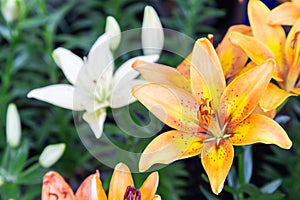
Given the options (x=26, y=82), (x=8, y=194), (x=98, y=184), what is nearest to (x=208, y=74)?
(x=98, y=184)

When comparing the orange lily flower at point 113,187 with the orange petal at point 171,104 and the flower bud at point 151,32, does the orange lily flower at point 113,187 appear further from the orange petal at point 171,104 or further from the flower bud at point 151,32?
the flower bud at point 151,32

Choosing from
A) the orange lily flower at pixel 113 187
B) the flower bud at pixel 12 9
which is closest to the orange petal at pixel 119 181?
the orange lily flower at pixel 113 187

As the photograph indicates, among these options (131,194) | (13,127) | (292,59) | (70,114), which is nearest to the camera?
(131,194)

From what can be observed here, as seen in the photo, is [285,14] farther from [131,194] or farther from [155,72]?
[131,194]

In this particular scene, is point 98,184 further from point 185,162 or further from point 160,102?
point 185,162

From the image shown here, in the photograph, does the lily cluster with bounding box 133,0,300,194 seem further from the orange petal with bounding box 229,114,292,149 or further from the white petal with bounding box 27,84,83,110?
the white petal with bounding box 27,84,83,110

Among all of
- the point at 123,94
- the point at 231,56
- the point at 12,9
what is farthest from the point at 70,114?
the point at 231,56
